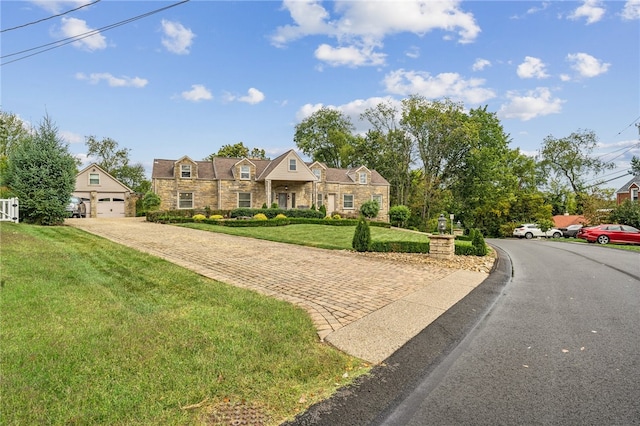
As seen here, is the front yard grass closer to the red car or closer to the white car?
the red car

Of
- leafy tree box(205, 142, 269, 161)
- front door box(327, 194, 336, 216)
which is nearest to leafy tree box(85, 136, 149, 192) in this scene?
leafy tree box(205, 142, 269, 161)

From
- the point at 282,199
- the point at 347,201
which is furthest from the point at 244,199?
the point at 347,201

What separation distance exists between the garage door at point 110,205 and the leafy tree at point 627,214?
136ft

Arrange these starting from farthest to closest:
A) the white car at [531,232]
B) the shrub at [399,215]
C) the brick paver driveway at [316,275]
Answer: the white car at [531,232], the shrub at [399,215], the brick paver driveway at [316,275]

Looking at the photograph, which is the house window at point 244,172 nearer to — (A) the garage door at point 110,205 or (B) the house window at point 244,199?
(B) the house window at point 244,199

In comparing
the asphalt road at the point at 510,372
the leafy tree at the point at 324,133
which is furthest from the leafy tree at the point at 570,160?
the asphalt road at the point at 510,372

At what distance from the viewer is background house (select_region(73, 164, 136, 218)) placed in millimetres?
30625

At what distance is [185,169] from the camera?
2867cm

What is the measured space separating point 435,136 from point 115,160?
41.3 m

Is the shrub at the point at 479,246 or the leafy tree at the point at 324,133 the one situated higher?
the leafy tree at the point at 324,133

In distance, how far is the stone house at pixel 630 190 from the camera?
3883 centimetres

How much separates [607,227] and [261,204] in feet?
82.8

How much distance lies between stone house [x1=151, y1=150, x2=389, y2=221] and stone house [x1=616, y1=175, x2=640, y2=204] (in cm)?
3027

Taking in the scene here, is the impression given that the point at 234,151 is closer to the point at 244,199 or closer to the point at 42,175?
the point at 244,199
